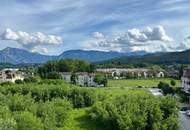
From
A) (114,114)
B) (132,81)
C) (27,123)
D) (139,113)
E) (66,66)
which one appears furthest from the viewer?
(66,66)

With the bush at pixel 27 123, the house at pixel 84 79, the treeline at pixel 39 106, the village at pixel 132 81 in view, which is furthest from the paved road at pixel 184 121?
the house at pixel 84 79

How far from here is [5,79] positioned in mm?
122125

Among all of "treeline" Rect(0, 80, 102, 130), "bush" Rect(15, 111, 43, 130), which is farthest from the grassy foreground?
"bush" Rect(15, 111, 43, 130)

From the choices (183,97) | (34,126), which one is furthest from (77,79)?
(34,126)

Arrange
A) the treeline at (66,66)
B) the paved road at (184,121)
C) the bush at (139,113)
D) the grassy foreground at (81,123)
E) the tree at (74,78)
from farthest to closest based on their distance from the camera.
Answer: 1. the treeline at (66,66)
2. the tree at (74,78)
3. the paved road at (184,121)
4. the grassy foreground at (81,123)
5. the bush at (139,113)

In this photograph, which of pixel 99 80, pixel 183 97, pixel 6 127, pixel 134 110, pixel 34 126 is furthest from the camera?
pixel 99 80

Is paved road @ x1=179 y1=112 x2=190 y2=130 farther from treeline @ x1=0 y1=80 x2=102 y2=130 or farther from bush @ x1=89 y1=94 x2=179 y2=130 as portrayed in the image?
treeline @ x1=0 y1=80 x2=102 y2=130

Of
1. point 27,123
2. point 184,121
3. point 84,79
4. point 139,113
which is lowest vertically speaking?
point 184,121

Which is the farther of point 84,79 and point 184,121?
point 84,79

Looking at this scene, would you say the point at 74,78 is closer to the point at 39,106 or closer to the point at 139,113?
the point at 39,106

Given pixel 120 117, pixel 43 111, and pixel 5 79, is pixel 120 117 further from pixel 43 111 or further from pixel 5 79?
pixel 5 79

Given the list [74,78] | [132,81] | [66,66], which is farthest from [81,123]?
[66,66]

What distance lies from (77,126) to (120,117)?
6.96 metres

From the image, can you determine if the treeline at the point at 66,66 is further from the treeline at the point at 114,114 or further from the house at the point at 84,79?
the treeline at the point at 114,114
